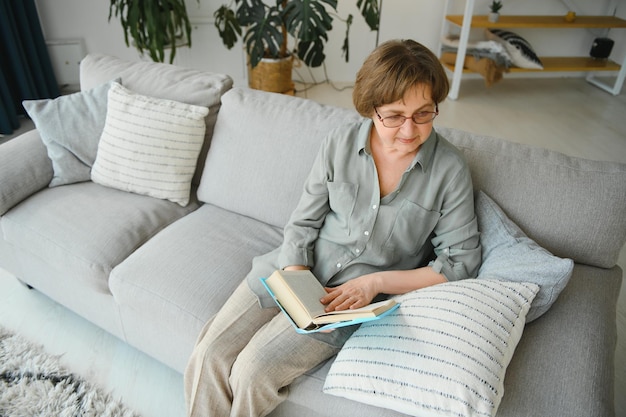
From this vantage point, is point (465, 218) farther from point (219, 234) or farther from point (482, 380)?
point (219, 234)

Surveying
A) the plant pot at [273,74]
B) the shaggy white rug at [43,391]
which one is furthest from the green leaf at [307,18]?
the shaggy white rug at [43,391]

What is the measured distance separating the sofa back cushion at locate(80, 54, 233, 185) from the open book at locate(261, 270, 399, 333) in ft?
2.77

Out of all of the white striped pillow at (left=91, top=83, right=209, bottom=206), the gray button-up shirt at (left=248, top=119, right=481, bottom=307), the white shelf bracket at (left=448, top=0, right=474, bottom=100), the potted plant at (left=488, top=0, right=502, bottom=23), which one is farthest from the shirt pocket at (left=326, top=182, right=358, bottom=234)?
the potted plant at (left=488, top=0, right=502, bottom=23)

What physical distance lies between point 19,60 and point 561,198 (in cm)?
310

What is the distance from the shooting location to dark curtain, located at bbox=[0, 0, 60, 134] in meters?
2.80

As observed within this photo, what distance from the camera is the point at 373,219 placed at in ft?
3.88

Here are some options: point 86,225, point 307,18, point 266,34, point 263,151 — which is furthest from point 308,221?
point 266,34

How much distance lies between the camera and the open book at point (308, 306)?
3.06 feet

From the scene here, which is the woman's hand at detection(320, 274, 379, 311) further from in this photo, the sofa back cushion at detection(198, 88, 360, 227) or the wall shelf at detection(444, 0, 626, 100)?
the wall shelf at detection(444, 0, 626, 100)

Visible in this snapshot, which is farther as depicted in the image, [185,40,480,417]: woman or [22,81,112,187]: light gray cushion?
[22,81,112,187]: light gray cushion

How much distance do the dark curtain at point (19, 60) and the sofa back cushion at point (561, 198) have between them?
2846 millimetres

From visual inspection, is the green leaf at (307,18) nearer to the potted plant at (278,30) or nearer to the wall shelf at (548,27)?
the potted plant at (278,30)

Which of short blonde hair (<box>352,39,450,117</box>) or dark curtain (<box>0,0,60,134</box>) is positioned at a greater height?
short blonde hair (<box>352,39,450,117</box>)

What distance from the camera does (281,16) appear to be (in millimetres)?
2865
